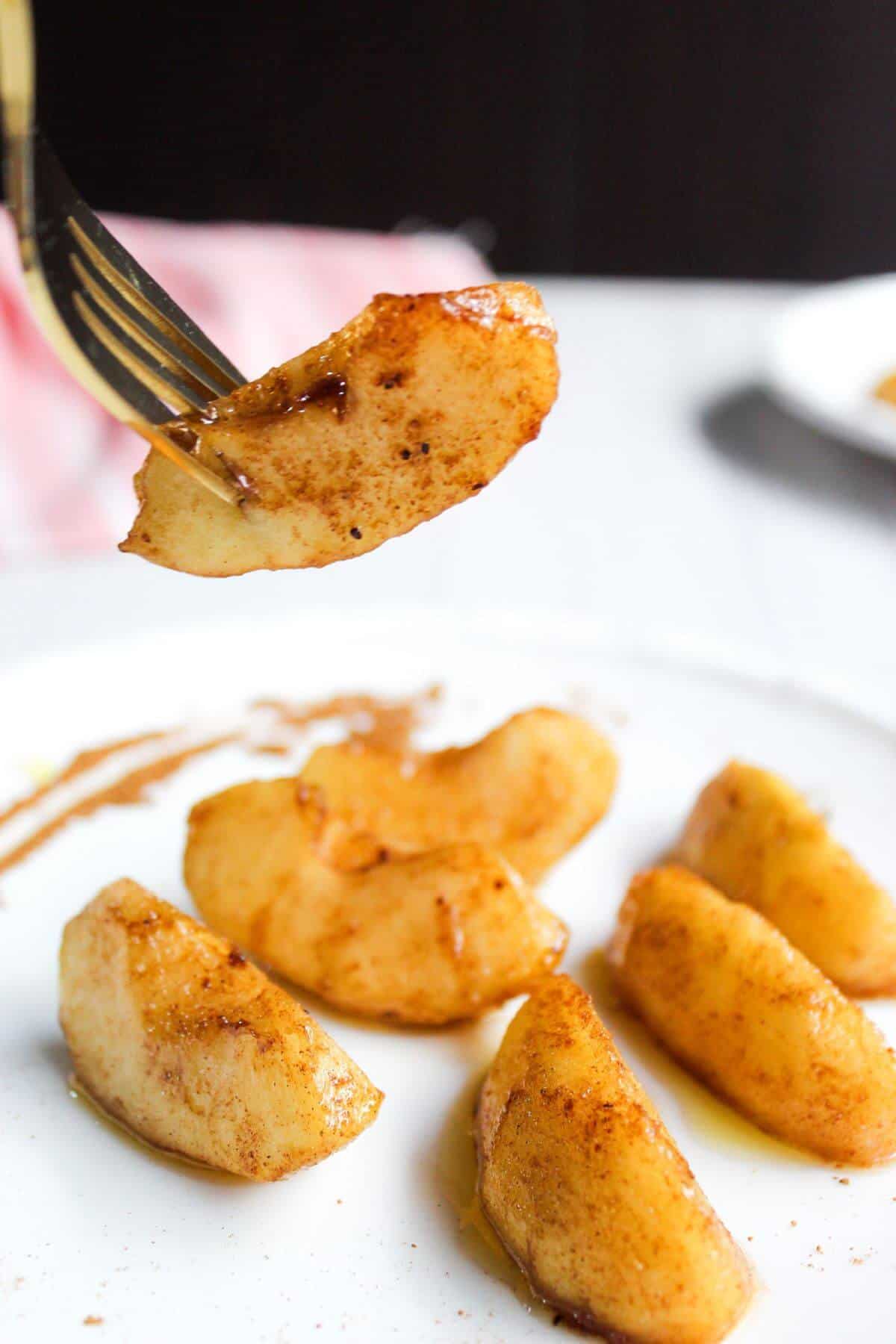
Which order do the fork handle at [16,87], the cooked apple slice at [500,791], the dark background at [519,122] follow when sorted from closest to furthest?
the fork handle at [16,87]
the cooked apple slice at [500,791]
the dark background at [519,122]

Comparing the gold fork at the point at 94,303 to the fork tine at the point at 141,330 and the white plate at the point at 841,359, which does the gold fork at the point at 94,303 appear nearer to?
the fork tine at the point at 141,330

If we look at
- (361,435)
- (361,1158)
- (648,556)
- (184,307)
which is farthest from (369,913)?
(184,307)

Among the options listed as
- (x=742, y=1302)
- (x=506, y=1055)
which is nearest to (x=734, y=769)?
(x=506, y=1055)

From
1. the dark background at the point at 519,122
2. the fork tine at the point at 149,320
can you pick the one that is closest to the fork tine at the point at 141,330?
the fork tine at the point at 149,320

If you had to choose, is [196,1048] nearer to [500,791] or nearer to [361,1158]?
[361,1158]

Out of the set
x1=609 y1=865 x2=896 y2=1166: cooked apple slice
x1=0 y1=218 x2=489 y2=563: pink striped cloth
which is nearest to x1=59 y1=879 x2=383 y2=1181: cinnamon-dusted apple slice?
x1=609 y1=865 x2=896 y2=1166: cooked apple slice

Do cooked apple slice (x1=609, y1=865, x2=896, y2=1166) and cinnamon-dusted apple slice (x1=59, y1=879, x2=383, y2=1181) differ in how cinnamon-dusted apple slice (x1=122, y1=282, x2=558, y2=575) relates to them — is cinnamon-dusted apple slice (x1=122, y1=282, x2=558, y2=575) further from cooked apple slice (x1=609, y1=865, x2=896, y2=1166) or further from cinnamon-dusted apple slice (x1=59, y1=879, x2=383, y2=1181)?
cooked apple slice (x1=609, y1=865, x2=896, y2=1166)
